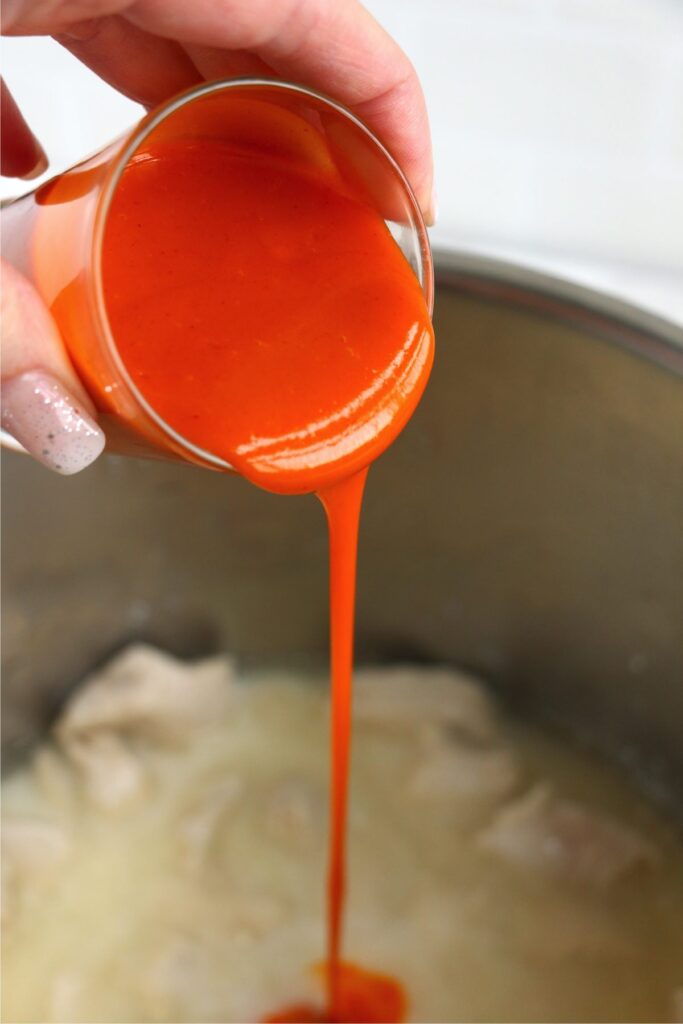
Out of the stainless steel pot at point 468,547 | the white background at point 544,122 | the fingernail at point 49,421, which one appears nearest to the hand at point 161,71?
the fingernail at point 49,421

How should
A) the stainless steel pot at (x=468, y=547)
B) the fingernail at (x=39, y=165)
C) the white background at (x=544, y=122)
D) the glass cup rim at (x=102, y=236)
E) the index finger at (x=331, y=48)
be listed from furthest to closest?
the white background at (x=544, y=122)
the stainless steel pot at (x=468, y=547)
the fingernail at (x=39, y=165)
the index finger at (x=331, y=48)
the glass cup rim at (x=102, y=236)

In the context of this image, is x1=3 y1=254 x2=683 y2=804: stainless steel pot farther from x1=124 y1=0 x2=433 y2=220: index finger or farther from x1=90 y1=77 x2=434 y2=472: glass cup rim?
x1=90 y1=77 x2=434 y2=472: glass cup rim

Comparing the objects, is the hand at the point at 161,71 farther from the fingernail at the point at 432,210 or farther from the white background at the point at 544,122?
the white background at the point at 544,122

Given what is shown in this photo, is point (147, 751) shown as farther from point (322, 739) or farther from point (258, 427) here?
point (258, 427)

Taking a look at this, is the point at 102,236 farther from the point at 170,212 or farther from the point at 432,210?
the point at 432,210

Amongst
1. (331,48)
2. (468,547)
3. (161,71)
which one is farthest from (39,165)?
(468,547)

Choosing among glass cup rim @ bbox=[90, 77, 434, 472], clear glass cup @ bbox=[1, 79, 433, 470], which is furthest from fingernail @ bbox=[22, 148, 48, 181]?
glass cup rim @ bbox=[90, 77, 434, 472]

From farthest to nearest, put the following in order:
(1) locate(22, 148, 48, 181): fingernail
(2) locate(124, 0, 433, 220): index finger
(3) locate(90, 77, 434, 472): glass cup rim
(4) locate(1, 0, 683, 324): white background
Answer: (4) locate(1, 0, 683, 324): white background, (1) locate(22, 148, 48, 181): fingernail, (2) locate(124, 0, 433, 220): index finger, (3) locate(90, 77, 434, 472): glass cup rim
